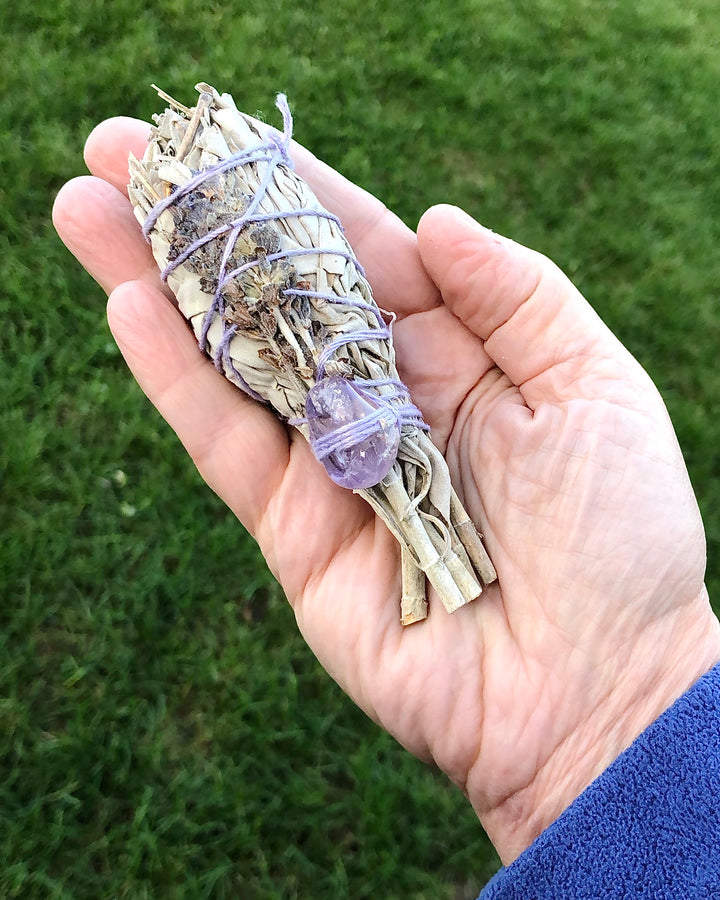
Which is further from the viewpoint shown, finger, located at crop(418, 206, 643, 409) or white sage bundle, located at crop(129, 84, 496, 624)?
finger, located at crop(418, 206, 643, 409)

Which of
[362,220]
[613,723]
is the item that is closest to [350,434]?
[362,220]

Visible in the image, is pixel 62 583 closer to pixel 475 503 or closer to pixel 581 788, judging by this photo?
pixel 475 503

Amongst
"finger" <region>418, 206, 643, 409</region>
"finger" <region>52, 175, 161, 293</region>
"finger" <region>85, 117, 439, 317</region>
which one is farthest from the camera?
"finger" <region>85, 117, 439, 317</region>

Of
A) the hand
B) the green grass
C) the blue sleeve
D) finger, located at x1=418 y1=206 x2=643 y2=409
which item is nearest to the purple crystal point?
the hand

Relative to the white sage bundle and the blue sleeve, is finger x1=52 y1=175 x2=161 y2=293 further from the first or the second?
the blue sleeve

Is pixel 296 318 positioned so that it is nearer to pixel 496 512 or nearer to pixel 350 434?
pixel 350 434

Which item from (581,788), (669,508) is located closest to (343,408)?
(669,508)

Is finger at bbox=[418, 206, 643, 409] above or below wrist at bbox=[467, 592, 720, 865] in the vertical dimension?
above

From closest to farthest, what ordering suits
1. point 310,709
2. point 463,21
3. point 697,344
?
point 310,709 → point 697,344 → point 463,21
